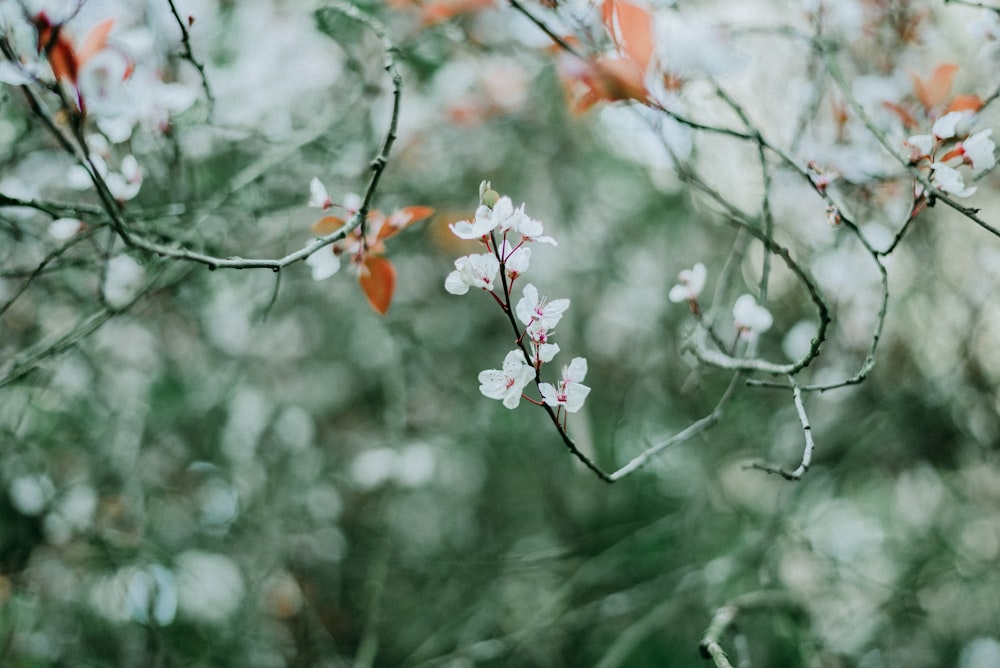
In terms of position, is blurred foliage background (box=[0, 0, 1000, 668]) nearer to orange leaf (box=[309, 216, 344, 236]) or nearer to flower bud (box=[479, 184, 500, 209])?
orange leaf (box=[309, 216, 344, 236])

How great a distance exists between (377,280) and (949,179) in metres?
0.79

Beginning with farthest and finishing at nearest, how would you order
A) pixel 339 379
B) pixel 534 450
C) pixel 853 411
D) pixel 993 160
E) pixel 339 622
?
pixel 339 379
pixel 534 450
pixel 339 622
pixel 853 411
pixel 993 160

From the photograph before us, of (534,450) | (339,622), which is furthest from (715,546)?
(339,622)

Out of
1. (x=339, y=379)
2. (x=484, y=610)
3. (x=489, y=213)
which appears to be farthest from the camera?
(x=339, y=379)

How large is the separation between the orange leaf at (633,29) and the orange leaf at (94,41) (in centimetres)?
73

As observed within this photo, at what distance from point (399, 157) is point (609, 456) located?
1.27 m

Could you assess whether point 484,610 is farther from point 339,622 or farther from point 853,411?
point 853,411

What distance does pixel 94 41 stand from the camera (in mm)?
972

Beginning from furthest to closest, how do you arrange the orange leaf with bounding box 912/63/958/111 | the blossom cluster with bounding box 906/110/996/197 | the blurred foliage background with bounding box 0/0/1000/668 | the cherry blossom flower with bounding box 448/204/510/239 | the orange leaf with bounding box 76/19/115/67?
the blurred foliage background with bounding box 0/0/1000/668 < the orange leaf with bounding box 912/63/958/111 < the orange leaf with bounding box 76/19/115/67 < the blossom cluster with bounding box 906/110/996/197 < the cherry blossom flower with bounding box 448/204/510/239

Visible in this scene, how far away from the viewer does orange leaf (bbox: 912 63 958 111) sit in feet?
3.76

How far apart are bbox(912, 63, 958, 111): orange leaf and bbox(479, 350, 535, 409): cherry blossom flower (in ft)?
3.02

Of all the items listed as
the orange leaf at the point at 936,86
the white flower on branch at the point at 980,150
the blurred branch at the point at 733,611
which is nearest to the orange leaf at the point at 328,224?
the blurred branch at the point at 733,611

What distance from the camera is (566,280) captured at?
2.76m

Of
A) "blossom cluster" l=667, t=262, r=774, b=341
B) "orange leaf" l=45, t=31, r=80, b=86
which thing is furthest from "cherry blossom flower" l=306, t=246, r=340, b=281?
"blossom cluster" l=667, t=262, r=774, b=341
